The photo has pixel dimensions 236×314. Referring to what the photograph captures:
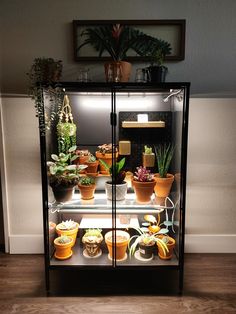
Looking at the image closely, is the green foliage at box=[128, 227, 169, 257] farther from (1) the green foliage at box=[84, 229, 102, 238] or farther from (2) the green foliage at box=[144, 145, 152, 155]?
(2) the green foliage at box=[144, 145, 152, 155]

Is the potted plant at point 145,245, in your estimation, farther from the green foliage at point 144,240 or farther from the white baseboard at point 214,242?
the white baseboard at point 214,242

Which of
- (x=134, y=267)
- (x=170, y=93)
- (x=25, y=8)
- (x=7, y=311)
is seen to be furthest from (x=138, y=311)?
(x=25, y=8)

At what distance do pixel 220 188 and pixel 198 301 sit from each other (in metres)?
1.04

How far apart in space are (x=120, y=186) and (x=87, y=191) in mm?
289

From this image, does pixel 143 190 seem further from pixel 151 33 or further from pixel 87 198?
pixel 151 33

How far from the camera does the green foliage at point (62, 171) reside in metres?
1.84

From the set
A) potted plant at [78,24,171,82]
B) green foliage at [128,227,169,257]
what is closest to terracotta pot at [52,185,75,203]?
green foliage at [128,227,169,257]

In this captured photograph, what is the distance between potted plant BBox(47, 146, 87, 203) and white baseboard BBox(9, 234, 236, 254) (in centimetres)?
77

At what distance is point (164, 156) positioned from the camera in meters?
1.96

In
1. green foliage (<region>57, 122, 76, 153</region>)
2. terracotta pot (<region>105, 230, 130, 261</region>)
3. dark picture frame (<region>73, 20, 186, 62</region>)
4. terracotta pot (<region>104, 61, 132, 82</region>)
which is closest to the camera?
terracotta pot (<region>104, 61, 132, 82</region>)

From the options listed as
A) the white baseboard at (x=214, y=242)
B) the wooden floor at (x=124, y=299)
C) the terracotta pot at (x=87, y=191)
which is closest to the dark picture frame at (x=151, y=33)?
the terracotta pot at (x=87, y=191)

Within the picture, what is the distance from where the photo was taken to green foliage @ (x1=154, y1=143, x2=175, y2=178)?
1.93m

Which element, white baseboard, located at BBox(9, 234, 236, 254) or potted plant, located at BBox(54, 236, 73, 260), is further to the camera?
white baseboard, located at BBox(9, 234, 236, 254)

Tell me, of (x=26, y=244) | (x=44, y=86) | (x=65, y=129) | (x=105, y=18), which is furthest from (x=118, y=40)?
(x=26, y=244)
